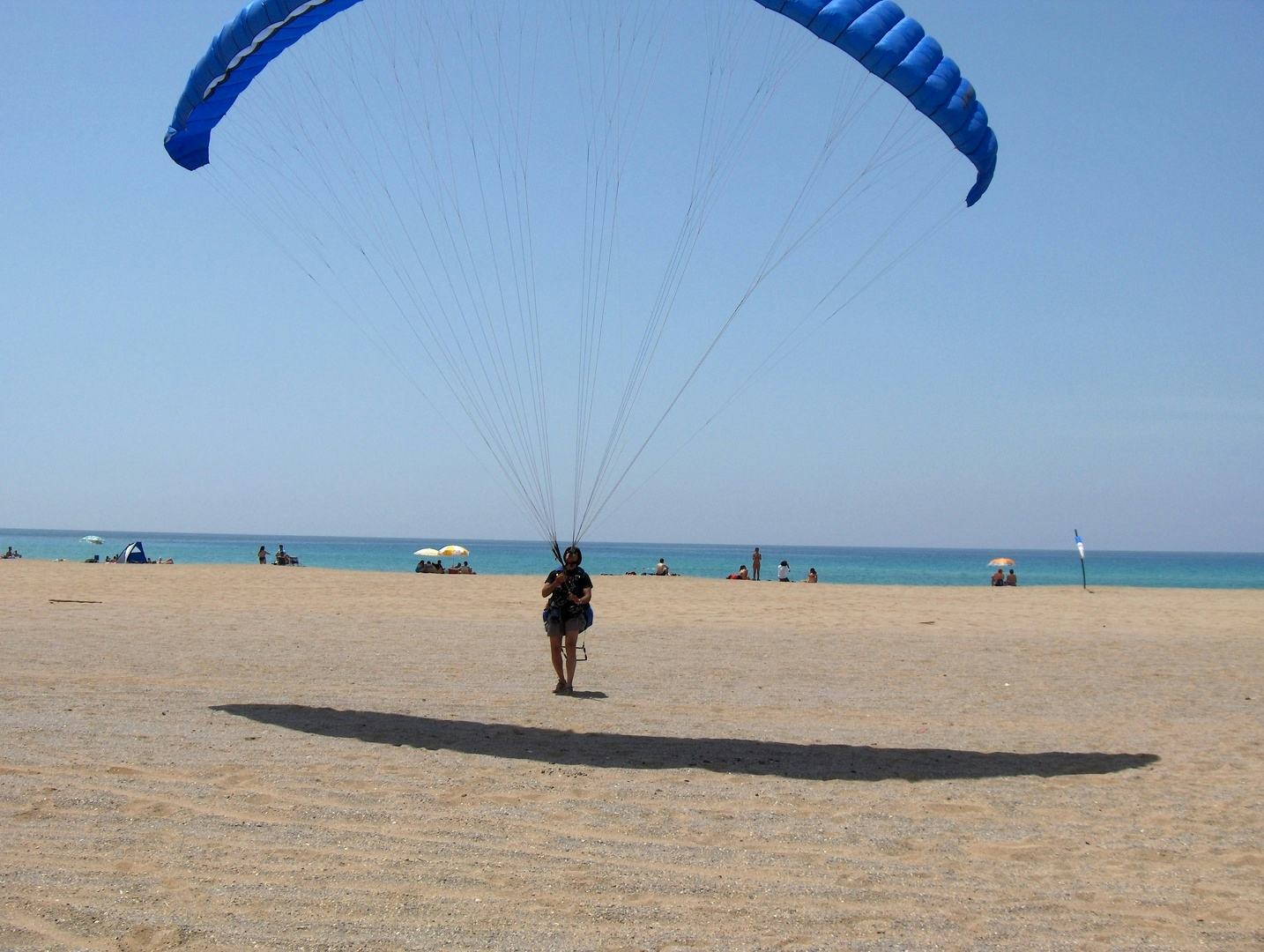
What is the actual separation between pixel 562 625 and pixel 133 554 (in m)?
31.1

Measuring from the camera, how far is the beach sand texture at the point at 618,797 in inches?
171

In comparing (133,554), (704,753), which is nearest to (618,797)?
(704,753)

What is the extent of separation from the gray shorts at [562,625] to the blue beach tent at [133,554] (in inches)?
1162

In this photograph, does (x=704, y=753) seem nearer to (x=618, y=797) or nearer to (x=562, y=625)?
(x=618, y=797)

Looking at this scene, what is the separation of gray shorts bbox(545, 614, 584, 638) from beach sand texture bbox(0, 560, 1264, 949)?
0.62 m

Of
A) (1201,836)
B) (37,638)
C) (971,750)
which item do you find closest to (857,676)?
(971,750)

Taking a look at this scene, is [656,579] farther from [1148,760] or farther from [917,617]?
[1148,760]

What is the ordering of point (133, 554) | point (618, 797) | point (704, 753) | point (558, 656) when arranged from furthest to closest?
point (133, 554), point (558, 656), point (704, 753), point (618, 797)

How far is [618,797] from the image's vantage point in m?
6.19

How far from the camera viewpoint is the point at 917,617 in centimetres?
1941

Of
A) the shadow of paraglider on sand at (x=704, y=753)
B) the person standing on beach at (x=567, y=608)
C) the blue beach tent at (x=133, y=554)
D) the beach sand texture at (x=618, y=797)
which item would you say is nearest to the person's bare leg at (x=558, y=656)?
the person standing on beach at (x=567, y=608)

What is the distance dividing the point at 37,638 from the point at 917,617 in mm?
14471

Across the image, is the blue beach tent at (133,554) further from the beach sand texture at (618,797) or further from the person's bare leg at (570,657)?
the person's bare leg at (570,657)

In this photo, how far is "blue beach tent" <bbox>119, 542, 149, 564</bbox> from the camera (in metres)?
35.4
